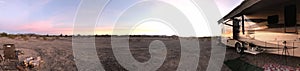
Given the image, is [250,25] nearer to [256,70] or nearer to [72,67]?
[256,70]

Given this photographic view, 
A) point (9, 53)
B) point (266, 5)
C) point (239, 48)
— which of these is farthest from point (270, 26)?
point (9, 53)

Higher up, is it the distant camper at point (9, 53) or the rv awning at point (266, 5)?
the rv awning at point (266, 5)

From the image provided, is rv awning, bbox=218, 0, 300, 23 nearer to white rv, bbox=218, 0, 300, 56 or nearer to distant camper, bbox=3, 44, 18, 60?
white rv, bbox=218, 0, 300, 56

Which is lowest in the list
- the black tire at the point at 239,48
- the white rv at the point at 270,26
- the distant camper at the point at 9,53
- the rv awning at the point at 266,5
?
the distant camper at the point at 9,53

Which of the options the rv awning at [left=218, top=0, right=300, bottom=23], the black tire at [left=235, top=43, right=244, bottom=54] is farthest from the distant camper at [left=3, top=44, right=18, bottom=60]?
the black tire at [left=235, top=43, right=244, bottom=54]

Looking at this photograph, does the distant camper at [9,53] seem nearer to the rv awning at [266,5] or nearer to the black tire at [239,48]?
the rv awning at [266,5]

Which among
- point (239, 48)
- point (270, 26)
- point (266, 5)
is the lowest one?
point (239, 48)

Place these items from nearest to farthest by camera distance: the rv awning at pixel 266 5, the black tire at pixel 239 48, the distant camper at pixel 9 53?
the rv awning at pixel 266 5 → the black tire at pixel 239 48 → the distant camper at pixel 9 53

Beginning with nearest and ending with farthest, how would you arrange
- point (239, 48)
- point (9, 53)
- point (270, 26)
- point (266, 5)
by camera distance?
point (266, 5)
point (270, 26)
point (239, 48)
point (9, 53)

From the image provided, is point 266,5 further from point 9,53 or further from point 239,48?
point 9,53

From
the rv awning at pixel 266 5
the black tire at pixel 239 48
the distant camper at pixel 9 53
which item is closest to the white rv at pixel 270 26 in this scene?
the rv awning at pixel 266 5

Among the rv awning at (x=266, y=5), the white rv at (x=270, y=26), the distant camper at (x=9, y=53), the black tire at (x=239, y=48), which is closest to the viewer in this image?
the rv awning at (x=266, y=5)

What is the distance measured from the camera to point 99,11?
419 inches

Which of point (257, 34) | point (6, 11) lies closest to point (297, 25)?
point (257, 34)
